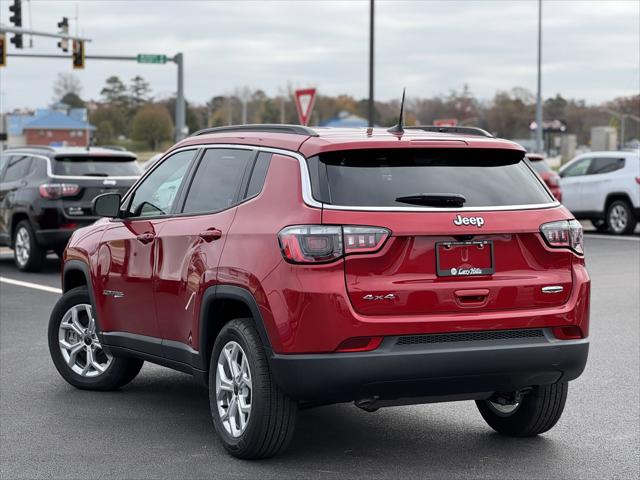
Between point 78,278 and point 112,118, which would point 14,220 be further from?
point 112,118

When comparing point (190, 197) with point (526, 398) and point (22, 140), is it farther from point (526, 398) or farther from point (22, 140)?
point (22, 140)

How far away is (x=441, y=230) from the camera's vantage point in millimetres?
5641

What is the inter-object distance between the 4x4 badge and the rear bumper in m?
0.57

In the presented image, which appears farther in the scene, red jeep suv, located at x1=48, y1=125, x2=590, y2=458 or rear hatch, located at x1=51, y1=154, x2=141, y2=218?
rear hatch, located at x1=51, y1=154, x2=141, y2=218

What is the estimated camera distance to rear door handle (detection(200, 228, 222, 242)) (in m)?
6.25

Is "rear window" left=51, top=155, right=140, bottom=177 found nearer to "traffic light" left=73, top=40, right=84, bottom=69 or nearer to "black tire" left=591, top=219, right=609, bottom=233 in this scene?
"black tire" left=591, top=219, right=609, bottom=233

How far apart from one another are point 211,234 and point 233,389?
2.73ft

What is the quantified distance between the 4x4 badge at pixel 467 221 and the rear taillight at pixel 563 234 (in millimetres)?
363

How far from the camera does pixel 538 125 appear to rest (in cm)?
4884

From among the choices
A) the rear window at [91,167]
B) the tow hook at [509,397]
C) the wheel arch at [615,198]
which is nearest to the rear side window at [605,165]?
the wheel arch at [615,198]

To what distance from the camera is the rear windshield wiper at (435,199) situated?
5.72 m

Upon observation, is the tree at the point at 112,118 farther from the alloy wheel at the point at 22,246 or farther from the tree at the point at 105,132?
the alloy wheel at the point at 22,246

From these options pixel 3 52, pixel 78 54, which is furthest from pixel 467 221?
pixel 78 54

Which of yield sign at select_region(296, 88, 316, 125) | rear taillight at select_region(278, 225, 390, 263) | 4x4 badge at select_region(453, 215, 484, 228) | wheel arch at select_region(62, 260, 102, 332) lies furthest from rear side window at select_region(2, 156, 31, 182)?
4x4 badge at select_region(453, 215, 484, 228)
